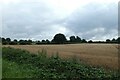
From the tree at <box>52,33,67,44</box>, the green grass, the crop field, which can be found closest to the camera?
the green grass

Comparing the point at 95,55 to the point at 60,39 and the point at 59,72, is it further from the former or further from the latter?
the point at 60,39

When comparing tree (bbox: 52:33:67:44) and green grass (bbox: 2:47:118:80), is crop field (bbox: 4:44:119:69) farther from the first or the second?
tree (bbox: 52:33:67:44)

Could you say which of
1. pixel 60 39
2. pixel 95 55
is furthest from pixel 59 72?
pixel 60 39

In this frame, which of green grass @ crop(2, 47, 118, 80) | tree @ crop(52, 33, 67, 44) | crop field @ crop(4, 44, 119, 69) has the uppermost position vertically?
tree @ crop(52, 33, 67, 44)

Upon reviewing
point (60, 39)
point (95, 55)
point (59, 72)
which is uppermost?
point (60, 39)

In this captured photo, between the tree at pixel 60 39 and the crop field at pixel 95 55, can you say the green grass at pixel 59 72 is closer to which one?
the crop field at pixel 95 55

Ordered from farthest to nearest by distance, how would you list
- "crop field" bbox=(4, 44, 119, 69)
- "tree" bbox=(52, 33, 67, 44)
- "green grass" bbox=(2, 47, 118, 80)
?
"tree" bbox=(52, 33, 67, 44), "crop field" bbox=(4, 44, 119, 69), "green grass" bbox=(2, 47, 118, 80)

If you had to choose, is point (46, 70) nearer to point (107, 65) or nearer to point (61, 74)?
point (61, 74)

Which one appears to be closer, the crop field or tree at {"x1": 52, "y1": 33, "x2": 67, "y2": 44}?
the crop field

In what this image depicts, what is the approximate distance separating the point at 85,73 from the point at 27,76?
297 centimetres

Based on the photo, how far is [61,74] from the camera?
1723 cm

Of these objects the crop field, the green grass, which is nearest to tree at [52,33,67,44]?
the crop field

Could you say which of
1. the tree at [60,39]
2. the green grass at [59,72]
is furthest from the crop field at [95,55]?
the tree at [60,39]

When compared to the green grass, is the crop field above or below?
above
